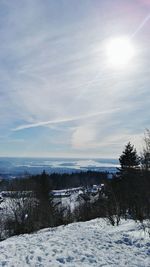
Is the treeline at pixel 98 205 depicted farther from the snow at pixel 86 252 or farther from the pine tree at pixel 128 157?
the snow at pixel 86 252

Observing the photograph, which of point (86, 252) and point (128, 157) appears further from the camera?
point (128, 157)

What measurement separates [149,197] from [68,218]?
21.8 metres

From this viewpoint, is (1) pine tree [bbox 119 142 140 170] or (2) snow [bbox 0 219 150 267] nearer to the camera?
(2) snow [bbox 0 219 150 267]

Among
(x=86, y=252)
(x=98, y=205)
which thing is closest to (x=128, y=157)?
(x=98, y=205)

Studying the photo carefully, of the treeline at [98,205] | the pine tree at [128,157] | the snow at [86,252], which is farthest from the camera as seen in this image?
the pine tree at [128,157]

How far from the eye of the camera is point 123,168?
109 feet

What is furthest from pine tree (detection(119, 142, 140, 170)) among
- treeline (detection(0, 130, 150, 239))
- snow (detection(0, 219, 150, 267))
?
snow (detection(0, 219, 150, 267))

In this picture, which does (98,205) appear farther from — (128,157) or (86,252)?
(86,252)

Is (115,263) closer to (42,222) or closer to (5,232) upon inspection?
(5,232)

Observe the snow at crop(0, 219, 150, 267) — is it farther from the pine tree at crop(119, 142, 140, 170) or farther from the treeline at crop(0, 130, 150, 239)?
the pine tree at crop(119, 142, 140, 170)

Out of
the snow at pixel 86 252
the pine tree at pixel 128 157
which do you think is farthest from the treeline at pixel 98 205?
the snow at pixel 86 252

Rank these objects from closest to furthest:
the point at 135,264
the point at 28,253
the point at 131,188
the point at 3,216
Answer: the point at 135,264, the point at 28,253, the point at 131,188, the point at 3,216

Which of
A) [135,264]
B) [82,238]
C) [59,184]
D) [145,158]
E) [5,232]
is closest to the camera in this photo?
[135,264]

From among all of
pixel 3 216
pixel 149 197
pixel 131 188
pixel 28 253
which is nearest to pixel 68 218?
pixel 3 216
